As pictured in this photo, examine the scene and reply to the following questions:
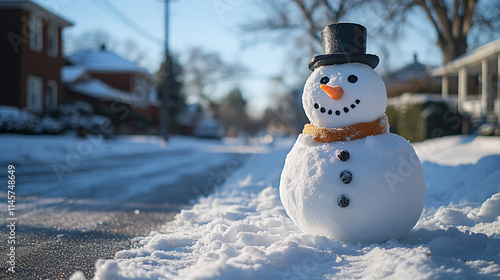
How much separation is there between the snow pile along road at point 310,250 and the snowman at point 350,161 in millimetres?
217

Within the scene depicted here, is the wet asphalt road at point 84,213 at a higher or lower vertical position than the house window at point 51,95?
lower

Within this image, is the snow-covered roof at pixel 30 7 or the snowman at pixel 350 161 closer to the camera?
the snowman at pixel 350 161

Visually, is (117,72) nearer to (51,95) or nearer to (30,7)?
(51,95)

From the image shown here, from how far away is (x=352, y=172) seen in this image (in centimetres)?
318

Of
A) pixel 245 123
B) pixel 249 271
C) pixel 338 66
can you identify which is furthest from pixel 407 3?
pixel 245 123

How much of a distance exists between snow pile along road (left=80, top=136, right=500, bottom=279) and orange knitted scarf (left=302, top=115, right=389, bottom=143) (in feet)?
2.92

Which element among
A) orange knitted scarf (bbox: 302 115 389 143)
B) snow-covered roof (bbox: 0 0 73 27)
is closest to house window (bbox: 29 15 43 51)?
snow-covered roof (bbox: 0 0 73 27)

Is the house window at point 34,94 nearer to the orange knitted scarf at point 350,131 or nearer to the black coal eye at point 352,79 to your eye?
the orange knitted scarf at point 350,131

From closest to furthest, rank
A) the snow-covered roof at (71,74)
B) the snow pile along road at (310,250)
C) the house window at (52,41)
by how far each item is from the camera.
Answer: the snow pile along road at (310,250), the house window at (52,41), the snow-covered roof at (71,74)

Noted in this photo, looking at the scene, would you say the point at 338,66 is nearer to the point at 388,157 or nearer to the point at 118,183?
the point at 388,157

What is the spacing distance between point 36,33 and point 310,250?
22186mm

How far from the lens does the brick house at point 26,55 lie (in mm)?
19031

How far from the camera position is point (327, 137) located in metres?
3.40

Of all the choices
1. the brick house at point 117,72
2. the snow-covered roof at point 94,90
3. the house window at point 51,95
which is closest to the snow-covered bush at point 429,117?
the house window at point 51,95
